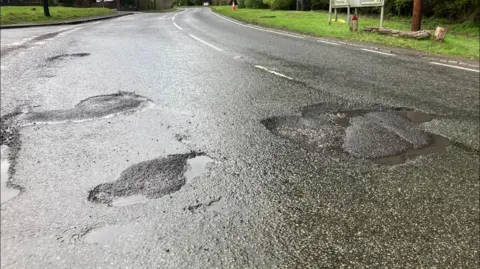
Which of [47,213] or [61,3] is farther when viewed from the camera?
[61,3]

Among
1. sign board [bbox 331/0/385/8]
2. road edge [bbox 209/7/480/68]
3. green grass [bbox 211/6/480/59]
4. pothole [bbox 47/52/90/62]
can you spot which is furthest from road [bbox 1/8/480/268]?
sign board [bbox 331/0/385/8]

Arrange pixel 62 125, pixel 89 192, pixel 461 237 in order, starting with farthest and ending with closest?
pixel 62 125 → pixel 89 192 → pixel 461 237

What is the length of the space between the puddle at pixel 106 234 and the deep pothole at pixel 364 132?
2039 mm

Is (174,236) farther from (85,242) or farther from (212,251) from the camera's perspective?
(85,242)

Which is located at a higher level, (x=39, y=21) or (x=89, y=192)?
(x=39, y=21)

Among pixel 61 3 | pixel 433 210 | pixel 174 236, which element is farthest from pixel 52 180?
pixel 61 3

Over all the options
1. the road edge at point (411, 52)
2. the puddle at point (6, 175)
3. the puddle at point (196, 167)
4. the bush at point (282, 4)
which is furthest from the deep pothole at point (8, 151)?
the bush at point (282, 4)

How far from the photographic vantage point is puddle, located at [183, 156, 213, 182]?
3254mm

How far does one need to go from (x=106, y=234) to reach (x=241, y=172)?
1.29 m

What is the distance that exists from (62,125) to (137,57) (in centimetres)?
502

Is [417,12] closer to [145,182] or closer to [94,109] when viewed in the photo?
[94,109]

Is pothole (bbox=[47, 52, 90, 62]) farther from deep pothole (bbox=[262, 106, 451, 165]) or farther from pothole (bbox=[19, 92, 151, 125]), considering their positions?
deep pothole (bbox=[262, 106, 451, 165])

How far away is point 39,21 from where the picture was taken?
22.3 metres

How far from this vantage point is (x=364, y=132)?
4176 millimetres
